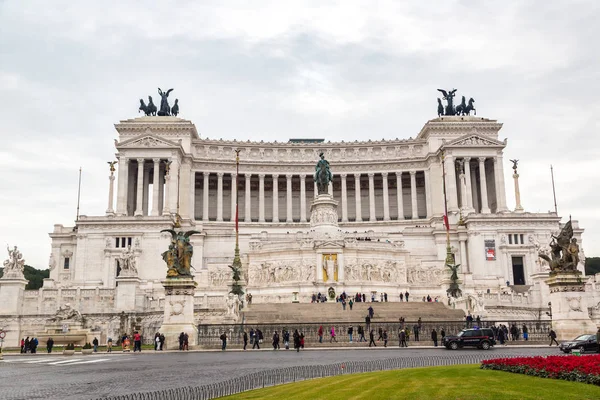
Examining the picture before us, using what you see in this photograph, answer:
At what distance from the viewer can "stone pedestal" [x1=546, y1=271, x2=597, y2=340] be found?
126ft

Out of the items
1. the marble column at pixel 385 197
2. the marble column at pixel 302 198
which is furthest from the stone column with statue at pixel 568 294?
the marble column at pixel 302 198

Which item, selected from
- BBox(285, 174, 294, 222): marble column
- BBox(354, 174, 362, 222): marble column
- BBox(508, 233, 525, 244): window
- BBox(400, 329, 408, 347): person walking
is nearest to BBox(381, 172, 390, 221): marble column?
BBox(354, 174, 362, 222): marble column

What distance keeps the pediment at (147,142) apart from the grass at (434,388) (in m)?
83.3

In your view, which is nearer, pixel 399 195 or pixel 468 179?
pixel 468 179

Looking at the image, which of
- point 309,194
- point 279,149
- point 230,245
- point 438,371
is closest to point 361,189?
point 309,194

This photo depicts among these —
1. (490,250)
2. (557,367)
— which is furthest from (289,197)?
(557,367)

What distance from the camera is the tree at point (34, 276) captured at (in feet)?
328

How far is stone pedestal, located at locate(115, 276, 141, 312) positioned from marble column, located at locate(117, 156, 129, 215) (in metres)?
43.2

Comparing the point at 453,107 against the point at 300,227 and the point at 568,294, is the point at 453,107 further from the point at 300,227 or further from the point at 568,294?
the point at 568,294

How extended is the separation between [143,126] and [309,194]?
3299 centimetres

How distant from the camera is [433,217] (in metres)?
100

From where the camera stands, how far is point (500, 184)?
10050 centimetres

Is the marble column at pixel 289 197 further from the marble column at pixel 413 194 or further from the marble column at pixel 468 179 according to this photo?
the marble column at pixel 468 179

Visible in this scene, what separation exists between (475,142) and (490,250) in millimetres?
25807
